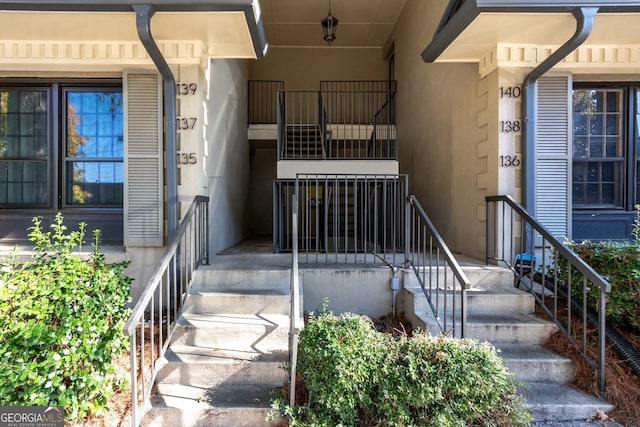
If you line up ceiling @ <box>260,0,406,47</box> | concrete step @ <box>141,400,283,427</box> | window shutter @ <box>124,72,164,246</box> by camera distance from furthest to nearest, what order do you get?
ceiling @ <box>260,0,406,47</box> → window shutter @ <box>124,72,164,246</box> → concrete step @ <box>141,400,283,427</box>

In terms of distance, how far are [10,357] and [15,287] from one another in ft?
1.75

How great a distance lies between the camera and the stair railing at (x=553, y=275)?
292cm

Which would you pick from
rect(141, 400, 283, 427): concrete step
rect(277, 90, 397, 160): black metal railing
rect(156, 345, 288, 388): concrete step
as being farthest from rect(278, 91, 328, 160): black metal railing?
rect(141, 400, 283, 427): concrete step

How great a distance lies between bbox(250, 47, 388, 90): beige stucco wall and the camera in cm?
1027

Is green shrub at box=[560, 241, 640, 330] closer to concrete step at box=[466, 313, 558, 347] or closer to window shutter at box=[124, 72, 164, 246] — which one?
concrete step at box=[466, 313, 558, 347]

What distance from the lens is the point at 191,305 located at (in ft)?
11.7

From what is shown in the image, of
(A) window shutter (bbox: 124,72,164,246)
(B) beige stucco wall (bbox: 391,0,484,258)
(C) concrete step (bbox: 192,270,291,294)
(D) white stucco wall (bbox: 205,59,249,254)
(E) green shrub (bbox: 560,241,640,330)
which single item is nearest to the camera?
(E) green shrub (bbox: 560,241,640,330)

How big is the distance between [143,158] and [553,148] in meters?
4.47

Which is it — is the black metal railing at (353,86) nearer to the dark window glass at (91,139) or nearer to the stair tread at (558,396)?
the dark window glass at (91,139)

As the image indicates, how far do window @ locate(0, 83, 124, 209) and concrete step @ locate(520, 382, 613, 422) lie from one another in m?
4.46

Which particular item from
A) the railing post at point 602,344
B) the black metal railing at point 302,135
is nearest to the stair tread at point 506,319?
the railing post at point 602,344

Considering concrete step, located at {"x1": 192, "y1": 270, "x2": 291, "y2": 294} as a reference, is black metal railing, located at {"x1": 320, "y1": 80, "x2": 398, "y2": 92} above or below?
above

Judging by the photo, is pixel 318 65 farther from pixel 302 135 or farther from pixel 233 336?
pixel 233 336

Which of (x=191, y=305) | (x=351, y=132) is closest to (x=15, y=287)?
(x=191, y=305)
